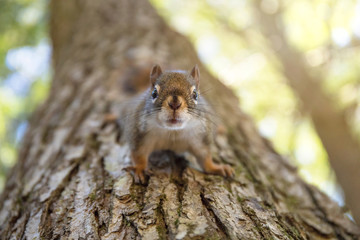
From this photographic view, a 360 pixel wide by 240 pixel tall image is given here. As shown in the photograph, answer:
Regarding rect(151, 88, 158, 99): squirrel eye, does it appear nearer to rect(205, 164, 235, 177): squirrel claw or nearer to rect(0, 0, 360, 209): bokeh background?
rect(205, 164, 235, 177): squirrel claw

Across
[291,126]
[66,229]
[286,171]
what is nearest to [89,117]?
[66,229]

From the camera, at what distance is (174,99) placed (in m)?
1.76

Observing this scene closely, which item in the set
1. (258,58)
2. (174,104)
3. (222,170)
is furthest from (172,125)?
(258,58)

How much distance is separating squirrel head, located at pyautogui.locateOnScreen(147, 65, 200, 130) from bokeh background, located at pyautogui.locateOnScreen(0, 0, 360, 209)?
A: 225 cm

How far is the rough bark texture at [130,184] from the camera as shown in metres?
1.38

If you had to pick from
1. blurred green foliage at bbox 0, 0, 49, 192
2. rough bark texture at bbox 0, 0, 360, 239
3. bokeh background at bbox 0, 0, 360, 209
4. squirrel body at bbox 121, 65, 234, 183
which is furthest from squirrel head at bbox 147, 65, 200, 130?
blurred green foliage at bbox 0, 0, 49, 192

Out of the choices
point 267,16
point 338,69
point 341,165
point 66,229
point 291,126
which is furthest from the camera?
point 267,16

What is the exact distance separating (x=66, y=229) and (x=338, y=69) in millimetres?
5461

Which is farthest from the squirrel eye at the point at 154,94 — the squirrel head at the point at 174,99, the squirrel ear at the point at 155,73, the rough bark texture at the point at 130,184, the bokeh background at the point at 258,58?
the bokeh background at the point at 258,58

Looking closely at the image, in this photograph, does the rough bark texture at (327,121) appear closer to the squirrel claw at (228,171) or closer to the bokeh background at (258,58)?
the bokeh background at (258,58)

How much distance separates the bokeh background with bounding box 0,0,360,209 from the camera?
5090mm

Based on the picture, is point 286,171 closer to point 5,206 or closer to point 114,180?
point 114,180

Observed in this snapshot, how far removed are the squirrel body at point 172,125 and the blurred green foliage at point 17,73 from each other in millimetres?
3647

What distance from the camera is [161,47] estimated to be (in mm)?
3336
